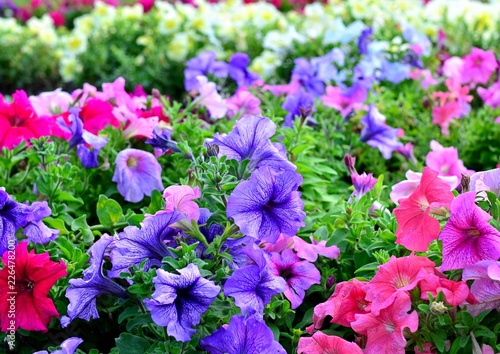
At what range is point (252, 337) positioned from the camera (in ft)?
4.48

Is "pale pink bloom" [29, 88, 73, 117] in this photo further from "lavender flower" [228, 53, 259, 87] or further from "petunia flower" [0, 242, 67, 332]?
"petunia flower" [0, 242, 67, 332]

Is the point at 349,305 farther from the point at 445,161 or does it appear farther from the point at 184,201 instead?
the point at 445,161

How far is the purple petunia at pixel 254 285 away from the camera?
1.40 m

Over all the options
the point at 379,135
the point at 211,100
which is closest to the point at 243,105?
the point at 211,100

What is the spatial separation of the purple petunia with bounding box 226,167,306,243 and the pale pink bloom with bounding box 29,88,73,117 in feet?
4.04

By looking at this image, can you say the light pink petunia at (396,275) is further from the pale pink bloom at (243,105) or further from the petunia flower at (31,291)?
the pale pink bloom at (243,105)

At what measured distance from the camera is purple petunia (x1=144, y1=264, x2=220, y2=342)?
132 cm

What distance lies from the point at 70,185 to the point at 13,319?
1.87ft

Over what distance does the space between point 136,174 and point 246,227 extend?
0.71 m

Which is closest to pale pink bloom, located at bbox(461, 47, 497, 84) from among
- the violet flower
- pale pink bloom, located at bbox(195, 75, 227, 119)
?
the violet flower

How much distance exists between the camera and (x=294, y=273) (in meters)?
1.63

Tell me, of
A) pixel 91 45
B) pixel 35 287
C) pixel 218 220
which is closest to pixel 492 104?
pixel 218 220

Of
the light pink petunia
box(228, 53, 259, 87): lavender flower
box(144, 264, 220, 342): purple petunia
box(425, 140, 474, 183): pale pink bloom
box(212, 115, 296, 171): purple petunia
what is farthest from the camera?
box(228, 53, 259, 87): lavender flower

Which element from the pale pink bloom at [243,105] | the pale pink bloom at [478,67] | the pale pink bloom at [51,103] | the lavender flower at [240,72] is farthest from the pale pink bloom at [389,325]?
the pale pink bloom at [478,67]
